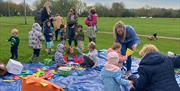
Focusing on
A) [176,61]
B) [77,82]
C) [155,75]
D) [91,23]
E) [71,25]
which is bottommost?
[77,82]

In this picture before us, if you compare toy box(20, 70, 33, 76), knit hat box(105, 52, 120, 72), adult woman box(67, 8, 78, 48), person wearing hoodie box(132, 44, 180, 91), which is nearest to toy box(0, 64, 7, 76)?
toy box(20, 70, 33, 76)

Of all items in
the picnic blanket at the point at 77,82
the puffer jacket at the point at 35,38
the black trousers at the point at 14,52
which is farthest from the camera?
the black trousers at the point at 14,52

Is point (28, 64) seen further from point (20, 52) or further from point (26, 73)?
point (20, 52)

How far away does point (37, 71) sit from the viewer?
35.3ft

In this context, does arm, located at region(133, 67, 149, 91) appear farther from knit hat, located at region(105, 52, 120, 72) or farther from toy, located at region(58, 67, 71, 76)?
toy, located at region(58, 67, 71, 76)

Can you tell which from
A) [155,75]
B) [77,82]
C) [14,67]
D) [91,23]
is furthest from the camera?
[91,23]

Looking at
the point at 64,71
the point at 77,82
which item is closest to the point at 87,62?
the point at 64,71

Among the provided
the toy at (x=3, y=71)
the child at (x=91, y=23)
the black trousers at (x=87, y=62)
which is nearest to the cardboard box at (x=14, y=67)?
the toy at (x=3, y=71)

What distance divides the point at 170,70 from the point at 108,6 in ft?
223

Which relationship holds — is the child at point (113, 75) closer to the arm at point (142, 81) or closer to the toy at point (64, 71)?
the arm at point (142, 81)

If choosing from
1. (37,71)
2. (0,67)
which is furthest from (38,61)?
(0,67)

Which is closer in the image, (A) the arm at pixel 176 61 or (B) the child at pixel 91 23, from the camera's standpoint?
(A) the arm at pixel 176 61

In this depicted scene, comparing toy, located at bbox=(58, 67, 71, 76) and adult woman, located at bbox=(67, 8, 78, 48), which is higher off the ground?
adult woman, located at bbox=(67, 8, 78, 48)

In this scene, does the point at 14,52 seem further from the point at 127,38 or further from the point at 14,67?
the point at 127,38
